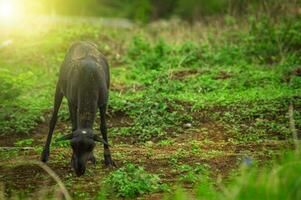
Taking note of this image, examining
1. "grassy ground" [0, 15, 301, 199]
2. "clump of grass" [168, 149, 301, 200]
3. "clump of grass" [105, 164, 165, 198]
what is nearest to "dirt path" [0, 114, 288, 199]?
"grassy ground" [0, 15, 301, 199]

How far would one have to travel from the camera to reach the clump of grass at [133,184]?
285 inches

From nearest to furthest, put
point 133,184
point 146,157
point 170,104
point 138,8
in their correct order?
point 133,184, point 146,157, point 170,104, point 138,8

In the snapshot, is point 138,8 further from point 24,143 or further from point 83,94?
point 83,94

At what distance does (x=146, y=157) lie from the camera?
9203 mm

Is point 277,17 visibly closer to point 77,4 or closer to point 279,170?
point 279,170

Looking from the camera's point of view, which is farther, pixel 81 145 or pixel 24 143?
pixel 24 143

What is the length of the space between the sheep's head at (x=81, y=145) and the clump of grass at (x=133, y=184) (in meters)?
0.45

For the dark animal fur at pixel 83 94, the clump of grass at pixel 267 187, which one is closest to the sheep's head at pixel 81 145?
the dark animal fur at pixel 83 94

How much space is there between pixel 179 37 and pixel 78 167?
1225 cm

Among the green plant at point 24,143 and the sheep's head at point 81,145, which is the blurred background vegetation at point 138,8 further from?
the sheep's head at point 81,145

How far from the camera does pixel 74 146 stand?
786 cm

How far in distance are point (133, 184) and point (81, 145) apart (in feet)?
3.23

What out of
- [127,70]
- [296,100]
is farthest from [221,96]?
[127,70]

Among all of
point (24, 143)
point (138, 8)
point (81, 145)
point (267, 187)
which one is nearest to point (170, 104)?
point (24, 143)
